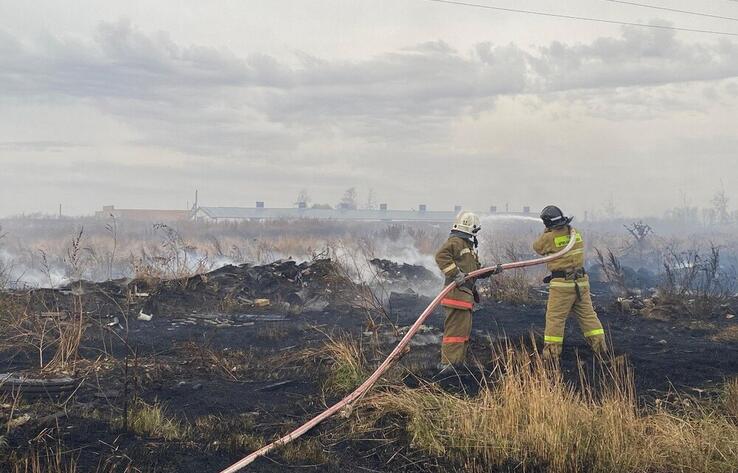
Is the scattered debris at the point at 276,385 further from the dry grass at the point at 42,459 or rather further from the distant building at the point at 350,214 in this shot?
the distant building at the point at 350,214

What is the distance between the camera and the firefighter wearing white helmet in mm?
8234

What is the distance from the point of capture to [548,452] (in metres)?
5.12

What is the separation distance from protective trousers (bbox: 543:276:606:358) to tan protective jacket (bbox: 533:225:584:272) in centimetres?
17

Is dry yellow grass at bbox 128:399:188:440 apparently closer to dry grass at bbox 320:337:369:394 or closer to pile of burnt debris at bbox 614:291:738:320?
dry grass at bbox 320:337:369:394

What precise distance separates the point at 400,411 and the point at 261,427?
1.21 metres

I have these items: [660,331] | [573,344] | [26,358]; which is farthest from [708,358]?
[26,358]

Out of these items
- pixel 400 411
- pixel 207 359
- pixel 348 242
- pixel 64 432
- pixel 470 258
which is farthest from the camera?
pixel 348 242

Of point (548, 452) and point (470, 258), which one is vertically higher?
point (470, 258)

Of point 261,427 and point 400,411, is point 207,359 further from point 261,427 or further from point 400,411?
point 400,411

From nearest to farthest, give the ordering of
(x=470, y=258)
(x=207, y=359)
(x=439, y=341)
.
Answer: (x=470, y=258) < (x=207, y=359) < (x=439, y=341)

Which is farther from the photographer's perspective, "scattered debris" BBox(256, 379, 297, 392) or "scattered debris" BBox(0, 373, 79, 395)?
"scattered debris" BBox(256, 379, 297, 392)

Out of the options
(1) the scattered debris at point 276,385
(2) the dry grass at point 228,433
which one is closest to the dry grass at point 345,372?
(1) the scattered debris at point 276,385

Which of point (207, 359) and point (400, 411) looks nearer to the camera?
point (400, 411)

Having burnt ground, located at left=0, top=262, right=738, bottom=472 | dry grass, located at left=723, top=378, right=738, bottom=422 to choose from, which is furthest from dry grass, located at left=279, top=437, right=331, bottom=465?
dry grass, located at left=723, top=378, right=738, bottom=422
